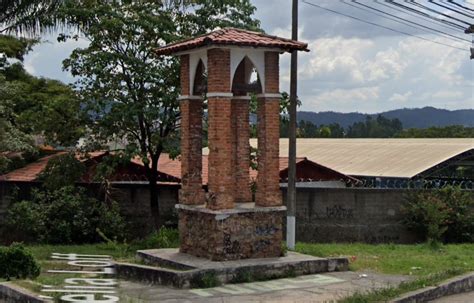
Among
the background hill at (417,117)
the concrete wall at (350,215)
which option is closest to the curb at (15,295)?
the concrete wall at (350,215)

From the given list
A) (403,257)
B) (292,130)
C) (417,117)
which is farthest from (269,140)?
(417,117)

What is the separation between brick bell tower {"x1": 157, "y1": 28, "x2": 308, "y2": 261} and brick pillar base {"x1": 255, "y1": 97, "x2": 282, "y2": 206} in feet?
0.06

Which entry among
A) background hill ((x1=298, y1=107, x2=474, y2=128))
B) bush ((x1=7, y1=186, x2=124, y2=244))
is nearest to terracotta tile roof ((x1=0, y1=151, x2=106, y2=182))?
bush ((x1=7, y1=186, x2=124, y2=244))

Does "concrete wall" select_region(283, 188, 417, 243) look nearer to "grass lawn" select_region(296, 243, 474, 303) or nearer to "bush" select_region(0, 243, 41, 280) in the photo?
"grass lawn" select_region(296, 243, 474, 303)

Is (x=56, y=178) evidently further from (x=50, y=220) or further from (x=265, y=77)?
(x=265, y=77)

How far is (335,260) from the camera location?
1377cm

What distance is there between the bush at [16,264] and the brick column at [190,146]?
3.12 meters

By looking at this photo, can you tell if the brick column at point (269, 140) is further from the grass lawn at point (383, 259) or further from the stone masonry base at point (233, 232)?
the grass lawn at point (383, 259)

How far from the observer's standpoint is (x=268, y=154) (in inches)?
539

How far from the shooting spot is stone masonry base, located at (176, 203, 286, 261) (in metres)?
13.0

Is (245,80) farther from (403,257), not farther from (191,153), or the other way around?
(403,257)

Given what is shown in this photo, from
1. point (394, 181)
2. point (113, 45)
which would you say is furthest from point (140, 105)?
point (394, 181)

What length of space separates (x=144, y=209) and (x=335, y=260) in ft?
26.1

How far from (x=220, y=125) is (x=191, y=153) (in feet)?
4.02
